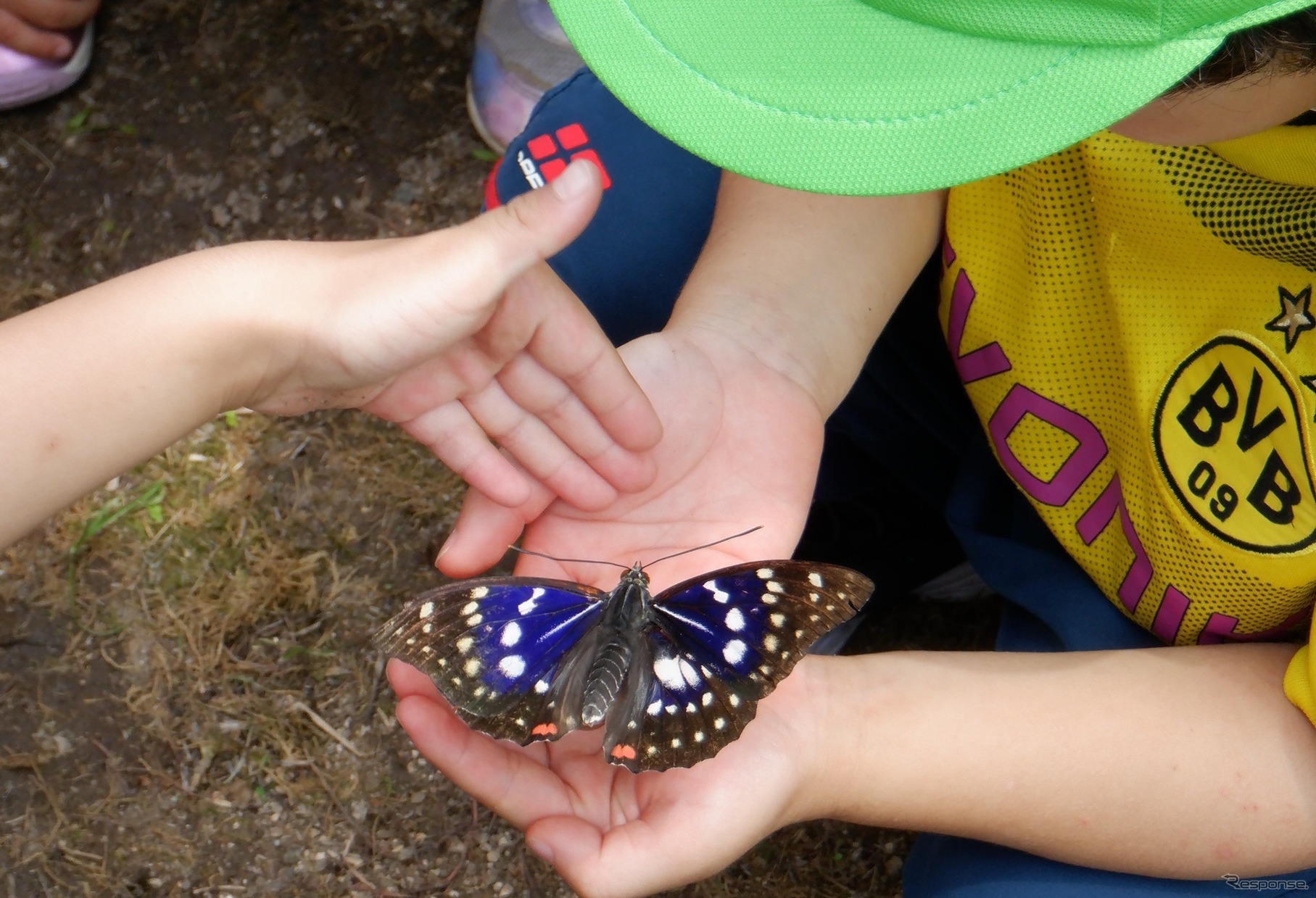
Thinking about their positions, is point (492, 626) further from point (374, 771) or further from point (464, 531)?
point (374, 771)

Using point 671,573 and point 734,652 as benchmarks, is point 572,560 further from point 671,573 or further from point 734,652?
point 734,652

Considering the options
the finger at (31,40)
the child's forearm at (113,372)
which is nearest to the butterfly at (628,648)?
the child's forearm at (113,372)

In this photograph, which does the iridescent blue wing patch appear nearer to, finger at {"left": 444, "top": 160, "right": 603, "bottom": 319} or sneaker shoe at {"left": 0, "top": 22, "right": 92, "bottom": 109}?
finger at {"left": 444, "top": 160, "right": 603, "bottom": 319}

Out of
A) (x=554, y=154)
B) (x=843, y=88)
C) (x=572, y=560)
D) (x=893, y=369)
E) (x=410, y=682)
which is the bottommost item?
(x=410, y=682)

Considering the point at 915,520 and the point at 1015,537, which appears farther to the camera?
the point at 915,520

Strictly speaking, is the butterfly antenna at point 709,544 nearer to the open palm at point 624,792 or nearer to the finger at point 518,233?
the open palm at point 624,792

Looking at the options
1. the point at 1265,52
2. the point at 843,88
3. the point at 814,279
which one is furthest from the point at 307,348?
the point at 1265,52

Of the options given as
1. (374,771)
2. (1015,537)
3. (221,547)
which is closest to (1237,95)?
(1015,537)
